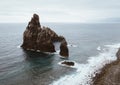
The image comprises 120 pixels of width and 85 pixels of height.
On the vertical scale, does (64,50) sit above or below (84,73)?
above

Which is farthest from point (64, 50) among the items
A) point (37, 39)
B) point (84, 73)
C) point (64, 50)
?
point (84, 73)

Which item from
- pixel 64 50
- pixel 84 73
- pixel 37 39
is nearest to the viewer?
pixel 84 73

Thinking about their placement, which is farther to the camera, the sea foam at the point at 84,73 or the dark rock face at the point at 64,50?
the dark rock face at the point at 64,50

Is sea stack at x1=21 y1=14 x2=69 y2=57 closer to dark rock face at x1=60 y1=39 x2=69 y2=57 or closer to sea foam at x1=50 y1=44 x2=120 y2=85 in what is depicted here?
dark rock face at x1=60 y1=39 x2=69 y2=57

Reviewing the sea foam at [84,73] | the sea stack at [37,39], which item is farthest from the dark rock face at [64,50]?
the sea foam at [84,73]

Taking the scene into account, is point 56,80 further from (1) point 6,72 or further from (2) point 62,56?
(2) point 62,56

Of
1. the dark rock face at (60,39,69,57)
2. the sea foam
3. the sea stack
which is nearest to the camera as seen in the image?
the sea foam

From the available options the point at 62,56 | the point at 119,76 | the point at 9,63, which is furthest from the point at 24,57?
the point at 119,76

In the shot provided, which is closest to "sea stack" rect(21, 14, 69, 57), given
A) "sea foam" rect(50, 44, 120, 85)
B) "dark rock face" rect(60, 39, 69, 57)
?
"dark rock face" rect(60, 39, 69, 57)

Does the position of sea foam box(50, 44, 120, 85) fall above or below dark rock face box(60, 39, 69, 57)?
below

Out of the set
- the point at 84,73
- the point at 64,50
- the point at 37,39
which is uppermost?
the point at 37,39

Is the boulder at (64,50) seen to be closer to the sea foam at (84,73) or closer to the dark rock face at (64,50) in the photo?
the dark rock face at (64,50)

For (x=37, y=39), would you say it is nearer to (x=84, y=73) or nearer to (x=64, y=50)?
→ (x=64, y=50)
